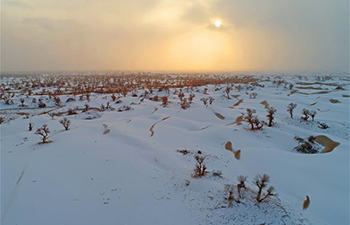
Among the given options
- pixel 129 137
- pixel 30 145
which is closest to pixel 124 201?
pixel 129 137

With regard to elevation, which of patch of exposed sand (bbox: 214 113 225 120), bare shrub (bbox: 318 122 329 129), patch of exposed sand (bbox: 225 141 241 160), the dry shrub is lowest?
the dry shrub

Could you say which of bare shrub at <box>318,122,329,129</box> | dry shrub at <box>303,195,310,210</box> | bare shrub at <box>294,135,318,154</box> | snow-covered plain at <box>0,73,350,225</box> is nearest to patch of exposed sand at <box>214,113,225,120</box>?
snow-covered plain at <box>0,73,350,225</box>

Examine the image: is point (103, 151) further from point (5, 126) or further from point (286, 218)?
point (5, 126)

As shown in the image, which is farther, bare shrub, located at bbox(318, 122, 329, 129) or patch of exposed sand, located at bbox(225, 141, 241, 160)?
bare shrub, located at bbox(318, 122, 329, 129)

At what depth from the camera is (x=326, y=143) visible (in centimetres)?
1186

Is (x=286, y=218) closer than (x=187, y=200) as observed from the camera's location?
Yes

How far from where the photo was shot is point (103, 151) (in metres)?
10.1

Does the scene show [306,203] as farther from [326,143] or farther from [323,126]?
[323,126]

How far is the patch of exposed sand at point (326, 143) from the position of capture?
11016 millimetres

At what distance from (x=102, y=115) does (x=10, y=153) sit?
11.5m

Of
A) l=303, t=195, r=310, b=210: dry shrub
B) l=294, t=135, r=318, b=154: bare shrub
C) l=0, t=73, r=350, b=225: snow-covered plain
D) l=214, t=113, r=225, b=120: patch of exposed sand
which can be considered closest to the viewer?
l=0, t=73, r=350, b=225: snow-covered plain

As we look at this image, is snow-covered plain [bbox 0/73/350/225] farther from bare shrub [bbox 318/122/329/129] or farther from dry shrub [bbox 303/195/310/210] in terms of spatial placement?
bare shrub [bbox 318/122/329/129]

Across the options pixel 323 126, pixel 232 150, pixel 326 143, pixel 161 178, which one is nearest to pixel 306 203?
pixel 232 150

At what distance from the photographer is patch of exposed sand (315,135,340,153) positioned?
11.0 meters
